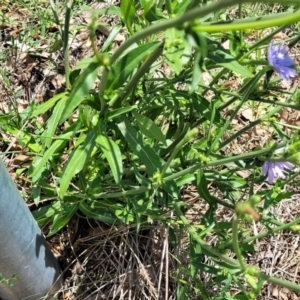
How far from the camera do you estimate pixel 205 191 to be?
5.15ft

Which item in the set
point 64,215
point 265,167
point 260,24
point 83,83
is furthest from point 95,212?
point 260,24

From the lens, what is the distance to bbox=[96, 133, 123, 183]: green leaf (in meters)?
1.36

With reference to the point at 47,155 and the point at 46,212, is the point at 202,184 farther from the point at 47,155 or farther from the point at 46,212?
the point at 46,212

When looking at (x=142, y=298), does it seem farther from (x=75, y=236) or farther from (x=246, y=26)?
(x=246, y=26)

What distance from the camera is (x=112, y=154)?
54.6 inches

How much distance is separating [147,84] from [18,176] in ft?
2.10

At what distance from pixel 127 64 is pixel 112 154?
26 centimetres

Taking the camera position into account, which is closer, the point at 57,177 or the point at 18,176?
the point at 57,177

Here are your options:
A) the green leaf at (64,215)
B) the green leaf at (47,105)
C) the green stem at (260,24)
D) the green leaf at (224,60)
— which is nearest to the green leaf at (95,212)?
the green leaf at (64,215)

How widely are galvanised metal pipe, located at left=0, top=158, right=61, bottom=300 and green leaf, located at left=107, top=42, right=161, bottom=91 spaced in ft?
1.14

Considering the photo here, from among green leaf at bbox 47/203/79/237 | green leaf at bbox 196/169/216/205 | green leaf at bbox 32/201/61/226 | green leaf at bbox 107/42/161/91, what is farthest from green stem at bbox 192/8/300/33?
green leaf at bbox 32/201/61/226

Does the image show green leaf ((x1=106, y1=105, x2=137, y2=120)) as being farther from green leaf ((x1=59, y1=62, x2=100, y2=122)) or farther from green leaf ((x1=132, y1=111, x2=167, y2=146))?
green leaf ((x1=59, y1=62, x2=100, y2=122))

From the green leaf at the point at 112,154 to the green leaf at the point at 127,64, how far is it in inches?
5.7

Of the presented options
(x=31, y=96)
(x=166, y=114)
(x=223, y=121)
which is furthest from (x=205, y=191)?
(x=31, y=96)
